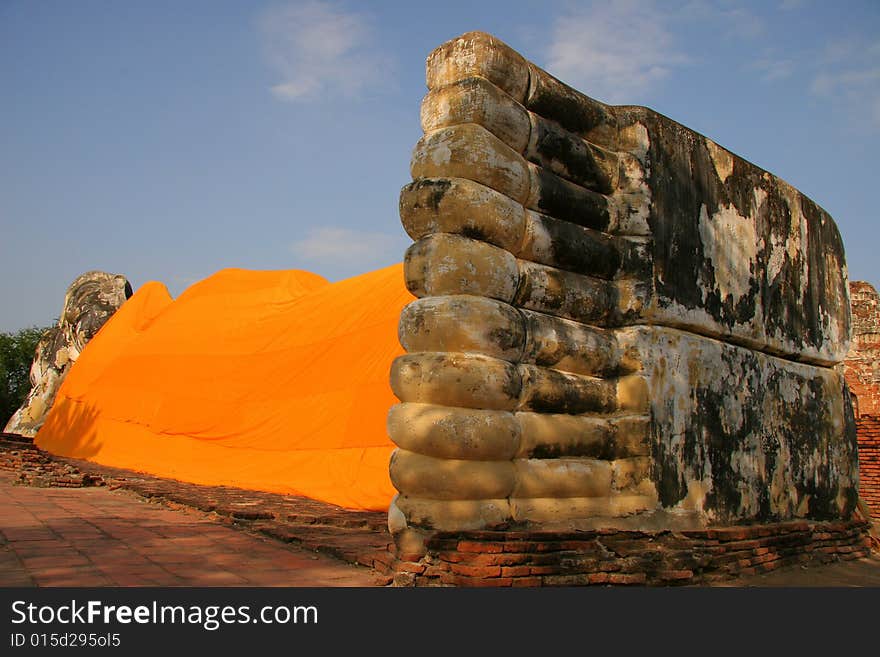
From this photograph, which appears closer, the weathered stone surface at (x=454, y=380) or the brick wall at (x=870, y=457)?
the weathered stone surface at (x=454, y=380)

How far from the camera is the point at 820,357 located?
609cm

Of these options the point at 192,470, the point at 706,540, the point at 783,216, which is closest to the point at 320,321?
the point at 192,470

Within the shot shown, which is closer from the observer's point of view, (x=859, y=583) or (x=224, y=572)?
(x=224, y=572)

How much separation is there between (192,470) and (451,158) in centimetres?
733

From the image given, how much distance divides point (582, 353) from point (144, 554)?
Result: 8.39ft

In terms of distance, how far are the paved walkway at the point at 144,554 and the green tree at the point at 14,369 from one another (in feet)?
61.2

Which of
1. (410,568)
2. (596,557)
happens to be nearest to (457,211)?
(410,568)

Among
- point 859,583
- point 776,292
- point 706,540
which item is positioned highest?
point 776,292

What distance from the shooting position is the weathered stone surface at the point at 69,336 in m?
16.1

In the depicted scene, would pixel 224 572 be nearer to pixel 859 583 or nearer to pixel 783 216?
pixel 859 583

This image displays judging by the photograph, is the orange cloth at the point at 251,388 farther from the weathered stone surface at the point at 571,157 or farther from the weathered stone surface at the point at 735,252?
the weathered stone surface at the point at 571,157

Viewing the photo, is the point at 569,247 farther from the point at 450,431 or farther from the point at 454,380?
the point at 450,431

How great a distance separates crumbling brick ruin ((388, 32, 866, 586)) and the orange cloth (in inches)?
150

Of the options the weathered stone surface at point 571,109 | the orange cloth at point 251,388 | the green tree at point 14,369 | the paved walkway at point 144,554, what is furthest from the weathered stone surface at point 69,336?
the weathered stone surface at point 571,109
